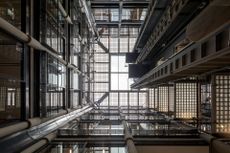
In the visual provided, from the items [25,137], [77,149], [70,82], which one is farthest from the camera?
[70,82]

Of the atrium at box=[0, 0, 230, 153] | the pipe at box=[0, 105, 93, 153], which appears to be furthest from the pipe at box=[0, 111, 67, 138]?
the pipe at box=[0, 105, 93, 153]

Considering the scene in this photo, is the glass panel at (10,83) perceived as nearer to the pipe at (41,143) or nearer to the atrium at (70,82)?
the atrium at (70,82)

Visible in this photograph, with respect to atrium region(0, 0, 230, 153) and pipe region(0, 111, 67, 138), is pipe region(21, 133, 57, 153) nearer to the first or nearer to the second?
atrium region(0, 0, 230, 153)

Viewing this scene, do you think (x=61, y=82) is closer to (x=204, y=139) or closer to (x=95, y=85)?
(x=204, y=139)

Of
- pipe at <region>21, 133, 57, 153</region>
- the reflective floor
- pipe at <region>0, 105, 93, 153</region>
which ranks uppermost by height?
pipe at <region>0, 105, 93, 153</region>

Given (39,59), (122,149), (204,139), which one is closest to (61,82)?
(39,59)

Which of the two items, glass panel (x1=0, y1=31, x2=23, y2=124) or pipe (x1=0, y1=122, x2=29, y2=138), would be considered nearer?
pipe (x1=0, y1=122, x2=29, y2=138)

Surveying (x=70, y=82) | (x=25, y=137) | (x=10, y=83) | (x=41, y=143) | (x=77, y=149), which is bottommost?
(x=77, y=149)

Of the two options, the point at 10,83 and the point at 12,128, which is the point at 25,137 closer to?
the point at 12,128

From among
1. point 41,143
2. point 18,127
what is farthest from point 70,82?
point 18,127

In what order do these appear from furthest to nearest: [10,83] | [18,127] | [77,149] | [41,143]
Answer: [10,83], [77,149], [41,143], [18,127]

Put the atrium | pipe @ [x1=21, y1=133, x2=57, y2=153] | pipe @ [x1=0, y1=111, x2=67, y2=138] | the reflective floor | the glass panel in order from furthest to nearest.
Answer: the glass panel
the reflective floor
pipe @ [x1=21, y1=133, x2=57, y2=153]
pipe @ [x1=0, y1=111, x2=67, y2=138]
the atrium

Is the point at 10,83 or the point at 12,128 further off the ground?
the point at 10,83

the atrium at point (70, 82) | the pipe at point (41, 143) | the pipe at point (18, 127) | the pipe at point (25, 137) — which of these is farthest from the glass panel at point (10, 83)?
the pipe at point (18, 127)
